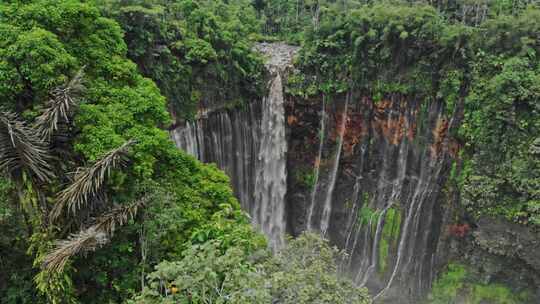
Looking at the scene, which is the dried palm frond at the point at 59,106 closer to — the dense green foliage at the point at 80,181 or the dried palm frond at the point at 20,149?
the dense green foliage at the point at 80,181

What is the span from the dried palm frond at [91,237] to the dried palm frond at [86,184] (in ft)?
1.28

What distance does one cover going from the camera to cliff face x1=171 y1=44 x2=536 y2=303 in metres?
17.3

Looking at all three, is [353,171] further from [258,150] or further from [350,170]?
[258,150]

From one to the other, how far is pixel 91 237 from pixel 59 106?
221 centimetres

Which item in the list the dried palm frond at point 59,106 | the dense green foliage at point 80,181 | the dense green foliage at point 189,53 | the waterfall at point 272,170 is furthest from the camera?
the waterfall at point 272,170

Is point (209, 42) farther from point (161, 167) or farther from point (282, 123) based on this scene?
point (161, 167)

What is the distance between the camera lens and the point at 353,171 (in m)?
19.6

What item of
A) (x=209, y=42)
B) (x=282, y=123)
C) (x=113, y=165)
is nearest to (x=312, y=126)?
(x=282, y=123)

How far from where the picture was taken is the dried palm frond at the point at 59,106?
6.41m

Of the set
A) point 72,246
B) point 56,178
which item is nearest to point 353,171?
point 56,178

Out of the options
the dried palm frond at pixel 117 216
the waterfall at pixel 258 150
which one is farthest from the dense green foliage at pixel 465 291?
the dried palm frond at pixel 117 216

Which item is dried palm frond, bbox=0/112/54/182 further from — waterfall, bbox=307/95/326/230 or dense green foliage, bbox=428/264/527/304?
dense green foliage, bbox=428/264/527/304

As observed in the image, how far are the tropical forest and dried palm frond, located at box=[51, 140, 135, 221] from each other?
0.09 feet

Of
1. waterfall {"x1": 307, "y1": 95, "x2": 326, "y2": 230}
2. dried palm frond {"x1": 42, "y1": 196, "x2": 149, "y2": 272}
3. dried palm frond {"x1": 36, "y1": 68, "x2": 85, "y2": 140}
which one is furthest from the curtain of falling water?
dried palm frond {"x1": 42, "y1": 196, "x2": 149, "y2": 272}
